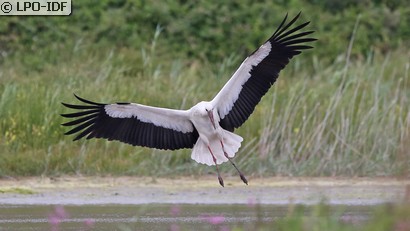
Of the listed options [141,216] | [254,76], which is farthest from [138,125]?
[254,76]

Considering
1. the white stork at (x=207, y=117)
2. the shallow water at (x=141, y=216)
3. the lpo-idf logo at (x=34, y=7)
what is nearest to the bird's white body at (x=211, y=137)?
the white stork at (x=207, y=117)

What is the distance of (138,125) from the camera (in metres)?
9.23

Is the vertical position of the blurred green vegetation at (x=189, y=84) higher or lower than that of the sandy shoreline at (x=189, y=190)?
higher

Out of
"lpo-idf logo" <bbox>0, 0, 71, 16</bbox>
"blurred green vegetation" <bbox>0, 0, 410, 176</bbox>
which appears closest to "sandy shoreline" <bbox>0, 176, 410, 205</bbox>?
"blurred green vegetation" <bbox>0, 0, 410, 176</bbox>

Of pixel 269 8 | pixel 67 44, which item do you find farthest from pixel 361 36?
pixel 67 44

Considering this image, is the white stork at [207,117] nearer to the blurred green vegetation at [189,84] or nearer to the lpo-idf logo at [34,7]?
the blurred green vegetation at [189,84]

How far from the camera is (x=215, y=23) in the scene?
15.3 metres

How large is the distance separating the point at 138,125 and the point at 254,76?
3.46ft

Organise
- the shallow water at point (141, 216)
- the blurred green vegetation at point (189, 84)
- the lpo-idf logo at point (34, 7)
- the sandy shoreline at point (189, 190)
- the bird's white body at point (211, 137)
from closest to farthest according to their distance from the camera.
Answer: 1. the shallow water at point (141, 216)
2. the bird's white body at point (211, 137)
3. the sandy shoreline at point (189, 190)
4. the blurred green vegetation at point (189, 84)
5. the lpo-idf logo at point (34, 7)

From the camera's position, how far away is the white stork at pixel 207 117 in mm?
8992

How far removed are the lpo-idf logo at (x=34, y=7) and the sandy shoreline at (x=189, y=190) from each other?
4.59 m

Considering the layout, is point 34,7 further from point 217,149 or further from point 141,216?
point 141,216

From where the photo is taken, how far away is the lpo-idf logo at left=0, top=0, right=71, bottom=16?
14574mm

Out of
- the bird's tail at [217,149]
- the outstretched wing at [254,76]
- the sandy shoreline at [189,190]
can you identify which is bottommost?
the sandy shoreline at [189,190]
